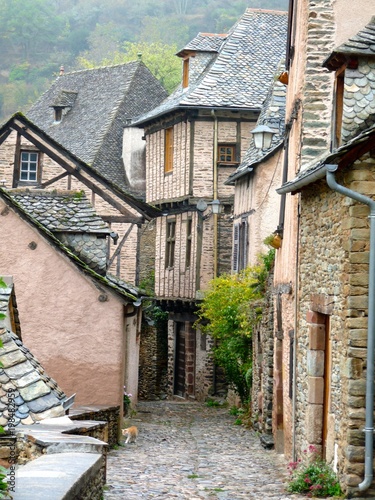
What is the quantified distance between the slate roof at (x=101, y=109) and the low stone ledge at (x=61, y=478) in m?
26.5

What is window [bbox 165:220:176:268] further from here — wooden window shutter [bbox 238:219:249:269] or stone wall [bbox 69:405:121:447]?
stone wall [bbox 69:405:121:447]

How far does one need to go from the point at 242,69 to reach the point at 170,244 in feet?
17.6

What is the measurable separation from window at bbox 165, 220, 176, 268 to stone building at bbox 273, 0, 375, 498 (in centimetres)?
1524

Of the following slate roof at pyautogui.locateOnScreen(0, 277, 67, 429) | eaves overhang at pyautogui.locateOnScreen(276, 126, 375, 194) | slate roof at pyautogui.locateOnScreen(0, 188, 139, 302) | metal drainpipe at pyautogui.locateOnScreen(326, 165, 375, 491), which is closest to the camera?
eaves overhang at pyautogui.locateOnScreen(276, 126, 375, 194)

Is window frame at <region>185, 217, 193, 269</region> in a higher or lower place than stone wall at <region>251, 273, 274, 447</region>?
higher

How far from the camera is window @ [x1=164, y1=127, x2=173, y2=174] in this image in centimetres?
3128

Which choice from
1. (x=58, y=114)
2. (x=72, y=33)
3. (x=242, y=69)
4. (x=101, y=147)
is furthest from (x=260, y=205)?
(x=72, y=33)

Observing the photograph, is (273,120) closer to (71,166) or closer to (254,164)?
(254,164)

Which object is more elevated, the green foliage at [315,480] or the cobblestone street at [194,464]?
the green foliage at [315,480]

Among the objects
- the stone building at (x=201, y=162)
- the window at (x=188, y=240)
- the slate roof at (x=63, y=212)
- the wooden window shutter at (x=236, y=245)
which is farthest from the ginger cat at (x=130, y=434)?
the window at (x=188, y=240)

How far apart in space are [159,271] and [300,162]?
18.9 m

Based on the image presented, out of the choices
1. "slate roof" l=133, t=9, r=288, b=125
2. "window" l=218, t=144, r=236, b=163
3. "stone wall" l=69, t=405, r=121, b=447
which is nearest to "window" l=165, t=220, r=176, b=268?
"window" l=218, t=144, r=236, b=163

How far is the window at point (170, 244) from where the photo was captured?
31.7m

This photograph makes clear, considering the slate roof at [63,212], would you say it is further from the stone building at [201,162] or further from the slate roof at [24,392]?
the stone building at [201,162]
